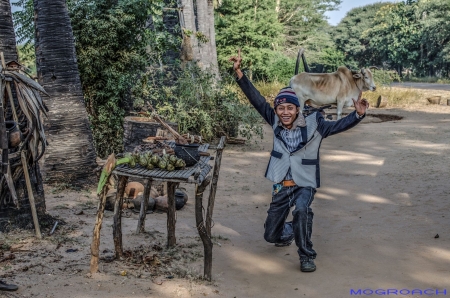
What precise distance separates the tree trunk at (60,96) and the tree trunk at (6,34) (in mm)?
1847

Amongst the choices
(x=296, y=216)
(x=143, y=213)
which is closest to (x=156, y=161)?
(x=143, y=213)

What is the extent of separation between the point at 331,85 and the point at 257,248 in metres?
7.33

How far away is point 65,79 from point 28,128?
2526 mm

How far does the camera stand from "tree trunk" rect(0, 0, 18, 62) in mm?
5117

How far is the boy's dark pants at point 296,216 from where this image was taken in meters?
4.57

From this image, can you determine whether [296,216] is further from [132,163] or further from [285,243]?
[132,163]

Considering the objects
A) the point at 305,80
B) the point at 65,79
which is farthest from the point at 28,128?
the point at 305,80

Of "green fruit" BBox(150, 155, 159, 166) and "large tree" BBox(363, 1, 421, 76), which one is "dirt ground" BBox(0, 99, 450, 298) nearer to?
"green fruit" BBox(150, 155, 159, 166)

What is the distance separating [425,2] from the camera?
39.3 metres

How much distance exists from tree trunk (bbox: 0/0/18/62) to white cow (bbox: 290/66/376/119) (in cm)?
754

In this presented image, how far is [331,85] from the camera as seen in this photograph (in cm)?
1187

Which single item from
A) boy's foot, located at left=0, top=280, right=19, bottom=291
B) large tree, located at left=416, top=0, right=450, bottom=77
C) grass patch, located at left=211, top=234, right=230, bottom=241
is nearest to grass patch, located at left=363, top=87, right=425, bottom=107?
grass patch, located at left=211, top=234, right=230, bottom=241

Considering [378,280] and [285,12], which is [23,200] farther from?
[285,12]

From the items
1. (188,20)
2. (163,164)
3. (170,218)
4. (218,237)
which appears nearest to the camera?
(163,164)
